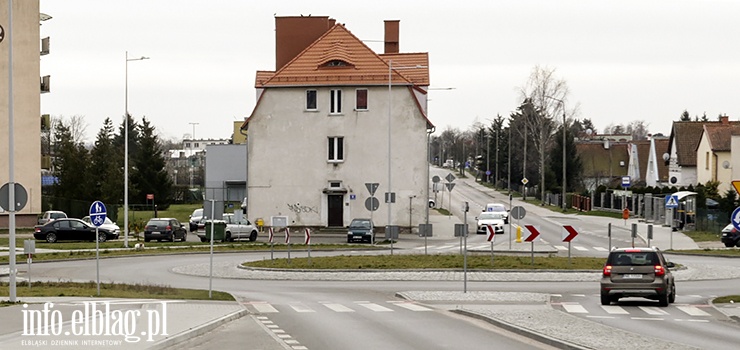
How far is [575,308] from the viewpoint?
2838 centimetres

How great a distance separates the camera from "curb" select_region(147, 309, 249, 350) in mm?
17955

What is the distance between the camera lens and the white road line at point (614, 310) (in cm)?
2722

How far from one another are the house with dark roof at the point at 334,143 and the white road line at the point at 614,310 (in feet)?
131

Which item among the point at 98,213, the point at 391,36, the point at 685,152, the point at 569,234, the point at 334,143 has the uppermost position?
the point at 391,36

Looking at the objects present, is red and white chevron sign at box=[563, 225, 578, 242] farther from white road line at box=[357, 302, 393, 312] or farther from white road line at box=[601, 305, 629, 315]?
white road line at box=[357, 302, 393, 312]

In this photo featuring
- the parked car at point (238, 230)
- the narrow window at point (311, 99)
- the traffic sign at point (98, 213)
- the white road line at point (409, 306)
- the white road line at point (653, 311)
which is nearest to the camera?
the white road line at point (653, 311)

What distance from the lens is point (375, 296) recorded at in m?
32.6

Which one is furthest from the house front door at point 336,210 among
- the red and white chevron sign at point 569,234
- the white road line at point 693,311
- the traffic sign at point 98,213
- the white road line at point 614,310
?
the white road line at point 693,311

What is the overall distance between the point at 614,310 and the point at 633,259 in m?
1.97

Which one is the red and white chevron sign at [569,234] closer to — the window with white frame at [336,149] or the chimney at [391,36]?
the window with white frame at [336,149]

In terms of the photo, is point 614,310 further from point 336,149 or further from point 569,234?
point 336,149

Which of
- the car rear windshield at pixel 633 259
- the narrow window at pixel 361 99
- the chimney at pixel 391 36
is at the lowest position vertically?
the car rear windshield at pixel 633 259

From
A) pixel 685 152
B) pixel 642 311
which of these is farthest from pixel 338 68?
pixel 642 311

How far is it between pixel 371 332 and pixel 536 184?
108357 mm
